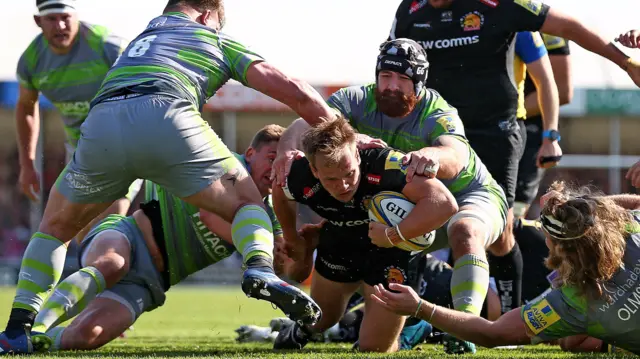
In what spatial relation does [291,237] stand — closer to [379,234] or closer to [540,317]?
[379,234]

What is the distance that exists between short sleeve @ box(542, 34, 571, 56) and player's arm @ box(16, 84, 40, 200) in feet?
14.8

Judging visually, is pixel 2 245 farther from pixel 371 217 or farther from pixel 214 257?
pixel 371 217

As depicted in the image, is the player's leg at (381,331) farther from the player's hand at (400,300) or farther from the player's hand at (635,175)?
the player's hand at (635,175)

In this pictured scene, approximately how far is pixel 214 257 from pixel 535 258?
2930 millimetres

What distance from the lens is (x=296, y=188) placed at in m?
5.90

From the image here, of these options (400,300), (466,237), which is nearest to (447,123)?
(466,237)

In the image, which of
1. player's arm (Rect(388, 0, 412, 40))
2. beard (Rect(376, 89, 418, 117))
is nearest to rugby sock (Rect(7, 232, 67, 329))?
beard (Rect(376, 89, 418, 117))

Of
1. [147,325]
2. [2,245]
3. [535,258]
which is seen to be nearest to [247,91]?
[2,245]

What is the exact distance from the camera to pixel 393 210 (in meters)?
5.55

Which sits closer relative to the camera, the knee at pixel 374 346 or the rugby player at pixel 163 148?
the rugby player at pixel 163 148

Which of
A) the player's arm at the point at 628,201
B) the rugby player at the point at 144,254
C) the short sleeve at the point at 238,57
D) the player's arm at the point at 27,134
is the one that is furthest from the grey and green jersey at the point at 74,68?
the player's arm at the point at 628,201

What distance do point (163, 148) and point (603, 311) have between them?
7.53ft

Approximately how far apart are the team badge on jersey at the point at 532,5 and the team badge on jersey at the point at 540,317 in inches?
123

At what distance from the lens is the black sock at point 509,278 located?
7.39 metres
